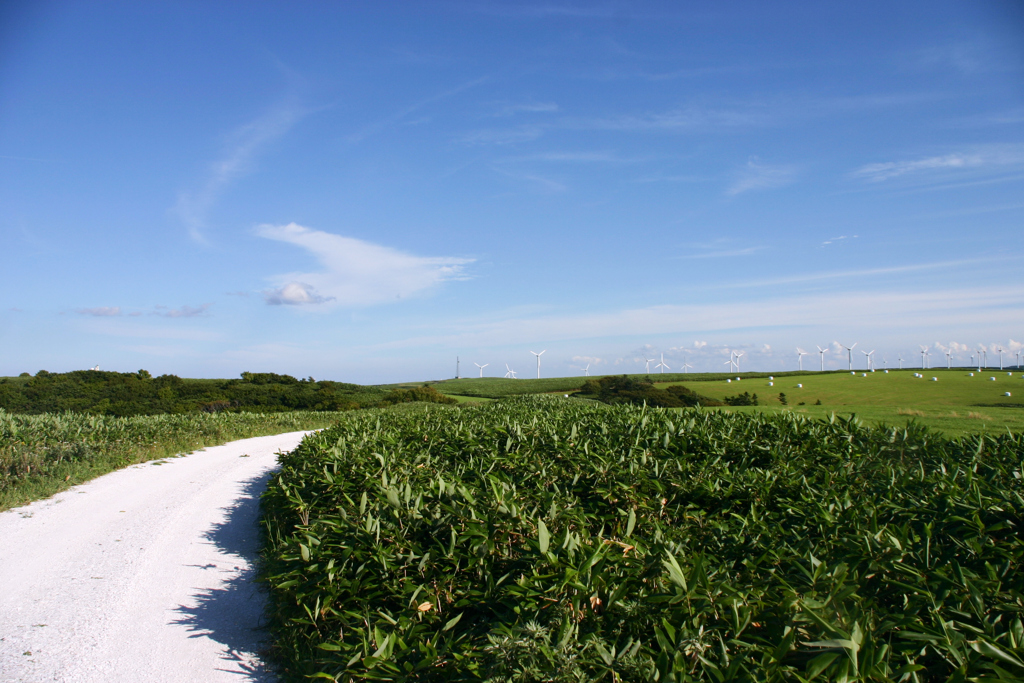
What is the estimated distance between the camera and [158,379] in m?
30.2

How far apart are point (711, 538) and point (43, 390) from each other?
3396 cm

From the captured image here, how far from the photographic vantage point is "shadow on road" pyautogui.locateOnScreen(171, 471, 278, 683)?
365 centimetres

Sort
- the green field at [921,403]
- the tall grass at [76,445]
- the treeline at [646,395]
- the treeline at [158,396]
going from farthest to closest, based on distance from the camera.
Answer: the treeline at [158,396]
the treeline at [646,395]
the tall grass at [76,445]
the green field at [921,403]

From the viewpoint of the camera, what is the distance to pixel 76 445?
31.5ft

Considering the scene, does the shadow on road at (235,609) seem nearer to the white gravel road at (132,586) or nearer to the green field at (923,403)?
the white gravel road at (132,586)

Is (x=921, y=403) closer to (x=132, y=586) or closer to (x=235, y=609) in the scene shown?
(x=235, y=609)

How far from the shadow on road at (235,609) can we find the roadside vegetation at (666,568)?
0.79ft

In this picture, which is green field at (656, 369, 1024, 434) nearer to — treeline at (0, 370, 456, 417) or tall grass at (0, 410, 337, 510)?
tall grass at (0, 410, 337, 510)

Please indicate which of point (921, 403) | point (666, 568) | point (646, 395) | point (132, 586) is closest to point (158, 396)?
point (646, 395)

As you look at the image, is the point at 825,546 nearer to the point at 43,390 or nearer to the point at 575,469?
the point at 575,469

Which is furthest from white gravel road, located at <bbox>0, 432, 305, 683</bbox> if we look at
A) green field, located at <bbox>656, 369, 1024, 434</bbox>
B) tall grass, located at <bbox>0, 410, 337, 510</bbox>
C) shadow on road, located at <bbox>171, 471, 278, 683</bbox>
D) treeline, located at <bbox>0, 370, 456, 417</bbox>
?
treeline, located at <bbox>0, 370, 456, 417</bbox>

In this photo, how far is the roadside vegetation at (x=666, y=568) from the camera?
1.91 metres

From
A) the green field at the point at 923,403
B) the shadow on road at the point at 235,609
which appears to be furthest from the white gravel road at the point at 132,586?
the green field at the point at 923,403

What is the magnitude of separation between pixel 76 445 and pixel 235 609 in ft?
25.3
